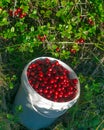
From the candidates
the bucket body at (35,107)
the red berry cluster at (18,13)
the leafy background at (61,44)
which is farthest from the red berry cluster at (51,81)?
the red berry cluster at (18,13)

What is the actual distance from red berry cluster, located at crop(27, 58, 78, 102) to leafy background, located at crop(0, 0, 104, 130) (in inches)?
5.7

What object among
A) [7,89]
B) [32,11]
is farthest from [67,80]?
[32,11]

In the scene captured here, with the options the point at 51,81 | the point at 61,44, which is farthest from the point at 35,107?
the point at 61,44

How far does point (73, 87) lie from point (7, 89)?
0.51m

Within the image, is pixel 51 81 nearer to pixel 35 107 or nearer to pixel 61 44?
pixel 35 107

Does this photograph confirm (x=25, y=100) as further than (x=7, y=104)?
No

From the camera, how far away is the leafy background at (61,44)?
3168mm

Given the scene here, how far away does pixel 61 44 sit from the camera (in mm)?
3504

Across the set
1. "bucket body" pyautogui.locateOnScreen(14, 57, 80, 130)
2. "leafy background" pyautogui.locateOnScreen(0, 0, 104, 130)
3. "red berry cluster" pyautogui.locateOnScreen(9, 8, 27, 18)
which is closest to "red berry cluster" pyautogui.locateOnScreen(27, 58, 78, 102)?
"bucket body" pyautogui.locateOnScreen(14, 57, 80, 130)

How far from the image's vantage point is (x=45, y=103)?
288 cm

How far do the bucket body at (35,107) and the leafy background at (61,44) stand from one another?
0.08m

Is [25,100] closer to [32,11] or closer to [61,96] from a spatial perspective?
[61,96]

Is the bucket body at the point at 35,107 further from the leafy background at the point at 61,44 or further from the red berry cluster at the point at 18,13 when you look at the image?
the red berry cluster at the point at 18,13

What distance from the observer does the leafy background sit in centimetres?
317
